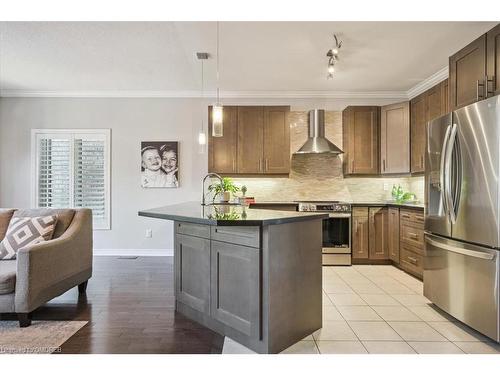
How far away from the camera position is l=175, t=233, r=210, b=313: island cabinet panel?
97.0 inches

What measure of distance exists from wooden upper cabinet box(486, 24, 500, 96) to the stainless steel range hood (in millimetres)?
2346

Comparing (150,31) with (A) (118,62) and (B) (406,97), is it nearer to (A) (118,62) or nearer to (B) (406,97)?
(A) (118,62)

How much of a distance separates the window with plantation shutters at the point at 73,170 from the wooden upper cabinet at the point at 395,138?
175 inches

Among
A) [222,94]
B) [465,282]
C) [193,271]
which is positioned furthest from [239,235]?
[222,94]

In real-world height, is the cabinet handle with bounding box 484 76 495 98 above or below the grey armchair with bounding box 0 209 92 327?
above

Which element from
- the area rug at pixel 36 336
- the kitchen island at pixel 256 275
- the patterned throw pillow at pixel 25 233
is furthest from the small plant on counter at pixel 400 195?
the patterned throw pillow at pixel 25 233

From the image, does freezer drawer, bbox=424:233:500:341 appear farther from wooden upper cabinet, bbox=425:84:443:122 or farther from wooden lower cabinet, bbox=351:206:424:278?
wooden upper cabinet, bbox=425:84:443:122

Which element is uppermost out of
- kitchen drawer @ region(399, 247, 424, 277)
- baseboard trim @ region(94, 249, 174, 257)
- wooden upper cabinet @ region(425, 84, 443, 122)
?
wooden upper cabinet @ region(425, 84, 443, 122)

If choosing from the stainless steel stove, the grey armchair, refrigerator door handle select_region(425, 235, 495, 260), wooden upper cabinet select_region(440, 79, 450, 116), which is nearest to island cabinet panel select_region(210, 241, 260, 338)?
the grey armchair

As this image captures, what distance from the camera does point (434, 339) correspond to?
2.40m

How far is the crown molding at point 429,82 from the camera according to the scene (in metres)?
4.15

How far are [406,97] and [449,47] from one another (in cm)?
177

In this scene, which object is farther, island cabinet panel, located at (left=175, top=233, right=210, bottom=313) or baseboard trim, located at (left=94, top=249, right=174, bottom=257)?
baseboard trim, located at (left=94, top=249, right=174, bottom=257)
